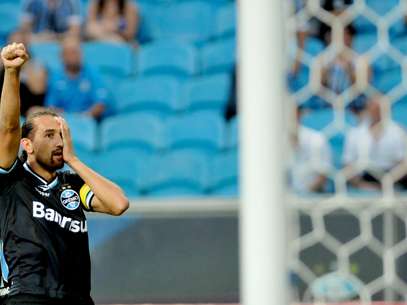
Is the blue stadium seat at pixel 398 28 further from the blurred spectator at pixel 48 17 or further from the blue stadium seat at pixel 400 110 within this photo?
the blurred spectator at pixel 48 17

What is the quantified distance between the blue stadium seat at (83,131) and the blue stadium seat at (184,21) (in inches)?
39.3

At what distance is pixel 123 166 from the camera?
4980 millimetres

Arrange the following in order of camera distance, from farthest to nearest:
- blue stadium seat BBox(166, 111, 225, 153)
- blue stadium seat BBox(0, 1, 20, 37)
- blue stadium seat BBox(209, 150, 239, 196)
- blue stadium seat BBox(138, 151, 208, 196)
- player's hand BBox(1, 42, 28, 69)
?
blue stadium seat BBox(0, 1, 20, 37)
blue stadium seat BBox(166, 111, 225, 153)
blue stadium seat BBox(138, 151, 208, 196)
blue stadium seat BBox(209, 150, 239, 196)
player's hand BBox(1, 42, 28, 69)

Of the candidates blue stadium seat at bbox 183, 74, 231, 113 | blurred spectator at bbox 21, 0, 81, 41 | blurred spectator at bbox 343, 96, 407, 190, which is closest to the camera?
blurred spectator at bbox 343, 96, 407, 190

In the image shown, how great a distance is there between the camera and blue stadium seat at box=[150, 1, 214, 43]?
585cm

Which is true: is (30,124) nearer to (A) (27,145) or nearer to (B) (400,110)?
(A) (27,145)

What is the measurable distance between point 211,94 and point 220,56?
0.29 metres

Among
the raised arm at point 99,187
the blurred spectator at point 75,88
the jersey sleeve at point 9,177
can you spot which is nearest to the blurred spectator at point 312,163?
the raised arm at point 99,187

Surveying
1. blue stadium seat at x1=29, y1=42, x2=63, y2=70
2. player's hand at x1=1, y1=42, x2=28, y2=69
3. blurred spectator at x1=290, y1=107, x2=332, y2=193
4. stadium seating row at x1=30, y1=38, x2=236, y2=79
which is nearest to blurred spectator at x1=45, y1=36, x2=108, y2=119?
stadium seating row at x1=30, y1=38, x2=236, y2=79

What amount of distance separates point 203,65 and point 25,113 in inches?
45.3

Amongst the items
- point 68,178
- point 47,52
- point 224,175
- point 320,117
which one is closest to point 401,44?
point 320,117

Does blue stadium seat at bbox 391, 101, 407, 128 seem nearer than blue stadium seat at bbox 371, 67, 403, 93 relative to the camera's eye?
Yes

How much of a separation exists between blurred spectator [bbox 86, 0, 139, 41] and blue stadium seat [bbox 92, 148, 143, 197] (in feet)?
3.41

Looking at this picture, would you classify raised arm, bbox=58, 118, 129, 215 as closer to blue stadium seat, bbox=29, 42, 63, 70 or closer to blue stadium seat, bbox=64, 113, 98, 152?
blue stadium seat, bbox=64, 113, 98, 152
